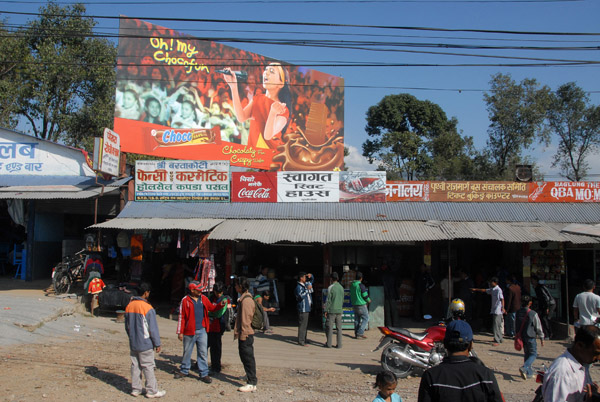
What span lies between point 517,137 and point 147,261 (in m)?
22.6

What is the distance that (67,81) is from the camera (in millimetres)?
28078

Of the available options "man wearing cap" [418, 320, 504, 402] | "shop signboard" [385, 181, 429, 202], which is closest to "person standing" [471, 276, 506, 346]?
"shop signboard" [385, 181, 429, 202]

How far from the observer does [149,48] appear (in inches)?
871

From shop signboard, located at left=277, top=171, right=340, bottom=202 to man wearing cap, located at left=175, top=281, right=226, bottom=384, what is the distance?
23.1 feet

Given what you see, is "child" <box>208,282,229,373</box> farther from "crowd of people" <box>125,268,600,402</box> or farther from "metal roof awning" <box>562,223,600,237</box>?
"metal roof awning" <box>562,223,600,237</box>

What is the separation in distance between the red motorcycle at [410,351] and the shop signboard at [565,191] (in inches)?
304

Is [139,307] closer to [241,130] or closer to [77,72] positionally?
[241,130]

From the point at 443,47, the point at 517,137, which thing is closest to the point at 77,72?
the point at 443,47

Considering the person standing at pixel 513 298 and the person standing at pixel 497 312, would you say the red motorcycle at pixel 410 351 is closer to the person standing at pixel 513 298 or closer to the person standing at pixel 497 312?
the person standing at pixel 497 312

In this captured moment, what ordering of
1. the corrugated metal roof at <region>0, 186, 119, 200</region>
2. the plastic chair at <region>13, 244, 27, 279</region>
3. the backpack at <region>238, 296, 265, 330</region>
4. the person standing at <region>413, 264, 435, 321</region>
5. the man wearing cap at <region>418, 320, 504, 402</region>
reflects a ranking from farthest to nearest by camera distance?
the plastic chair at <region>13, 244, 27, 279</region> → the corrugated metal roof at <region>0, 186, 119, 200</region> → the person standing at <region>413, 264, 435, 321</region> → the backpack at <region>238, 296, 265, 330</region> → the man wearing cap at <region>418, 320, 504, 402</region>

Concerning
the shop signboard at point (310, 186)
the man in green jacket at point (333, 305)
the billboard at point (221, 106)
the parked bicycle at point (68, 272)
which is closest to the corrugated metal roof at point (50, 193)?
the parked bicycle at point (68, 272)

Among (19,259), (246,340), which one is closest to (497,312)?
(246,340)

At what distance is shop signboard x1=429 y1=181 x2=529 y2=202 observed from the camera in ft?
46.2

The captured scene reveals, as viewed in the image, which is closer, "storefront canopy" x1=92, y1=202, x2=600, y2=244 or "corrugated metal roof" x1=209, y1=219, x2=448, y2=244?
"corrugated metal roof" x1=209, y1=219, x2=448, y2=244
